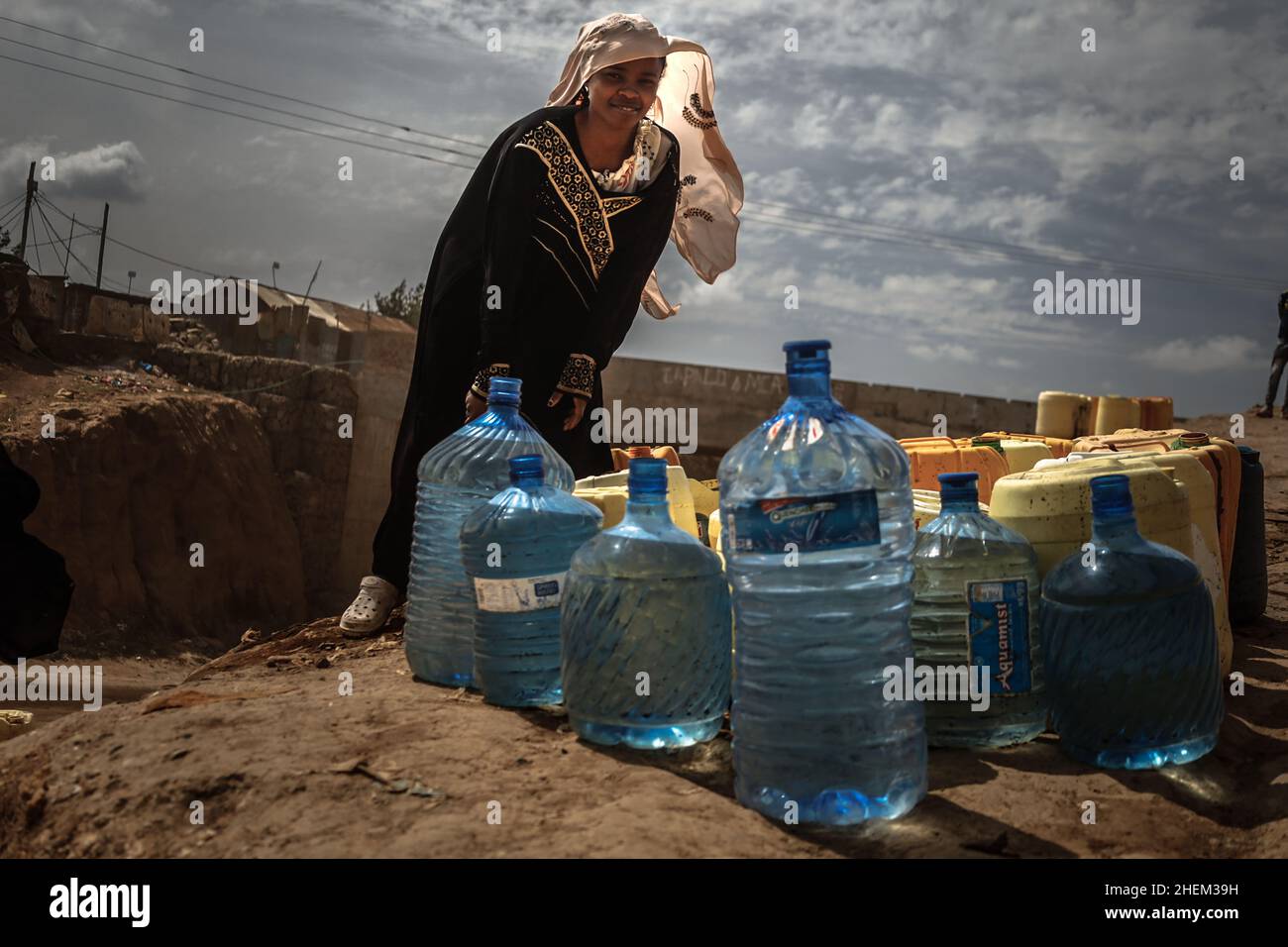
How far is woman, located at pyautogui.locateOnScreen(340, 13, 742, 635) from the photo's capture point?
4512mm

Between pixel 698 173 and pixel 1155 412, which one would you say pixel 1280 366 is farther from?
pixel 698 173

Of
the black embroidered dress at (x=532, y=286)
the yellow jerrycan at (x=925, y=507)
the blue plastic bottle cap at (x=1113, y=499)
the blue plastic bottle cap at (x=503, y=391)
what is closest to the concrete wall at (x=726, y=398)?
the black embroidered dress at (x=532, y=286)

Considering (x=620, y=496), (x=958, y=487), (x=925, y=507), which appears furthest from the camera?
(x=620, y=496)

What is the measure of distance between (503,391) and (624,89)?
1469 mm

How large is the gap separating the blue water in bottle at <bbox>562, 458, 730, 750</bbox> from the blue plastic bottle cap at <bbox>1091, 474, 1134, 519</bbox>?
3.28ft

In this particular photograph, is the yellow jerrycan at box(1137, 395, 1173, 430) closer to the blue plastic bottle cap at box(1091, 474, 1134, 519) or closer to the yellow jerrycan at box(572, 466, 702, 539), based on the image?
the yellow jerrycan at box(572, 466, 702, 539)

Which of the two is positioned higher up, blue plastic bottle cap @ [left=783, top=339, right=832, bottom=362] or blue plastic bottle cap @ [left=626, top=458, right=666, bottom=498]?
blue plastic bottle cap @ [left=783, top=339, right=832, bottom=362]

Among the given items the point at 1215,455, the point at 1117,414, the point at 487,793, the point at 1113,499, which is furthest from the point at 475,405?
the point at 1117,414

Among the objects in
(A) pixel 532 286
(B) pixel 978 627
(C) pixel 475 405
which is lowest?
(B) pixel 978 627

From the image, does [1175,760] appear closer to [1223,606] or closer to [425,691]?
[1223,606]

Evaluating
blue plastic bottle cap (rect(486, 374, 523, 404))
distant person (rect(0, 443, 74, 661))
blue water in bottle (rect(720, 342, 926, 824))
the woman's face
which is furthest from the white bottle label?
distant person (rect(0, 443, 74, 661))

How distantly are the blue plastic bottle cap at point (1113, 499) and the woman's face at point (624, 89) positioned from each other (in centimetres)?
261

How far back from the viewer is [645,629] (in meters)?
2.89
